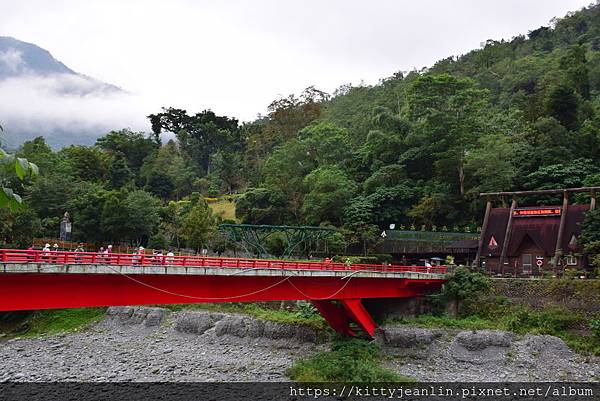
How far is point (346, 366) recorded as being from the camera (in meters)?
25.6

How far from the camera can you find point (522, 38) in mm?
109500

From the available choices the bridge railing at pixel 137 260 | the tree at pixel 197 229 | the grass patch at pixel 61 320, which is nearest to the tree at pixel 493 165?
the bridge railing at pixel 137 260

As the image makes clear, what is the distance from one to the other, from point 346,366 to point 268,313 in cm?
1191

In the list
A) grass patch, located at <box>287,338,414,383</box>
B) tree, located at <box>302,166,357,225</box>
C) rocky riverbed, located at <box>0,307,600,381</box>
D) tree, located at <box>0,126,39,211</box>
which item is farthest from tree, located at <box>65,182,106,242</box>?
tree, located at <box>0,126,39,211</box>

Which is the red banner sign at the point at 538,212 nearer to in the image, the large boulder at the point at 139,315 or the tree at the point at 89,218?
Result: the large boulder at the point at 139,315

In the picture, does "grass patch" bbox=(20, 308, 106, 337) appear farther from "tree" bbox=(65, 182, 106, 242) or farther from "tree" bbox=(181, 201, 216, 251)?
"tree" bbox=(181, 201, 216, 251)

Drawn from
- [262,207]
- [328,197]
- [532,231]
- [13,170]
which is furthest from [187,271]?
[262,207]

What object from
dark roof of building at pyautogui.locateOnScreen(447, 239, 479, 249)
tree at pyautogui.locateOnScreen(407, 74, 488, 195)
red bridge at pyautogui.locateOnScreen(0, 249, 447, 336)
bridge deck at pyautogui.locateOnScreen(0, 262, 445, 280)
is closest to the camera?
bridge deck at pyautogui.locateOnScreen(0, 262, 445, 280)

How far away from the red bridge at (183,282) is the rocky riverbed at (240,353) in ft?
10.5

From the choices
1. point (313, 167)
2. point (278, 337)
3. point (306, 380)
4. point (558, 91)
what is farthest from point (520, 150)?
point (306, 380)

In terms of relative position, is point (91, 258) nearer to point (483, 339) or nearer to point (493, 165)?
point (483, 339)

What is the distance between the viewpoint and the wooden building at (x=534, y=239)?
1377 inches

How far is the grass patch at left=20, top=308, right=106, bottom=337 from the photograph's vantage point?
3989 cm

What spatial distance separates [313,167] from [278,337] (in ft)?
116
